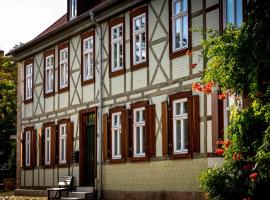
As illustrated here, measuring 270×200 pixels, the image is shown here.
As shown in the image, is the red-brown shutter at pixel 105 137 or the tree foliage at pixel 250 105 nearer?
the tree foliage at pixel 250 105

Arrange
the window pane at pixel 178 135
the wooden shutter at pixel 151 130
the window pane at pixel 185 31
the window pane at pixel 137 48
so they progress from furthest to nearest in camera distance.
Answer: the window pane at pixel 137 48
the wooden shutter at pixel 151 130
the window pane at pixel 178 135
the window pane at pixel 185 31

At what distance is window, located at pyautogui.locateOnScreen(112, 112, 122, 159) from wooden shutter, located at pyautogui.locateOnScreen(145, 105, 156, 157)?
212 centimetres

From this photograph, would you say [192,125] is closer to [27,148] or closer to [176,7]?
[176,7]

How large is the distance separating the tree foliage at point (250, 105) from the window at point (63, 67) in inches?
575

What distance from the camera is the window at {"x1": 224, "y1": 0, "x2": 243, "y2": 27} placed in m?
16.0

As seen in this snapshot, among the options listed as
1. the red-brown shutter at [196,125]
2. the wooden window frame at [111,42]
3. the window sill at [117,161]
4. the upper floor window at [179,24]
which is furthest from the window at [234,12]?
the window sill at [117,161]

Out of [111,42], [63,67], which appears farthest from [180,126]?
[63,67]

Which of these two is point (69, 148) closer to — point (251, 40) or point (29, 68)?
point (29, 68)

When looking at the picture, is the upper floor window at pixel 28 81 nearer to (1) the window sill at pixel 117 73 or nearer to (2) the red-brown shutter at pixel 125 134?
(1) the window sill at pixel 117 73

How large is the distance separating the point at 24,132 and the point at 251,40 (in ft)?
67.2

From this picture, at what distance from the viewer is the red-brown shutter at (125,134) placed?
21.0m

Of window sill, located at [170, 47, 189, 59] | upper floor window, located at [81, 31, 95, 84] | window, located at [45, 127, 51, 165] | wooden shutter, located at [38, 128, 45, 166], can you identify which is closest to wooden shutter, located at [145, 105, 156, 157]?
window sill, located at [170, 47, 189, 59]

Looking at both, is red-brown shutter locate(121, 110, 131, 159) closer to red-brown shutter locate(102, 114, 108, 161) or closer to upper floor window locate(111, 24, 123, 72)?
red-brown shutter locate(102, 114, 108, 161)

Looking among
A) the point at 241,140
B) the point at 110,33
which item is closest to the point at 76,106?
the point at 110,33
